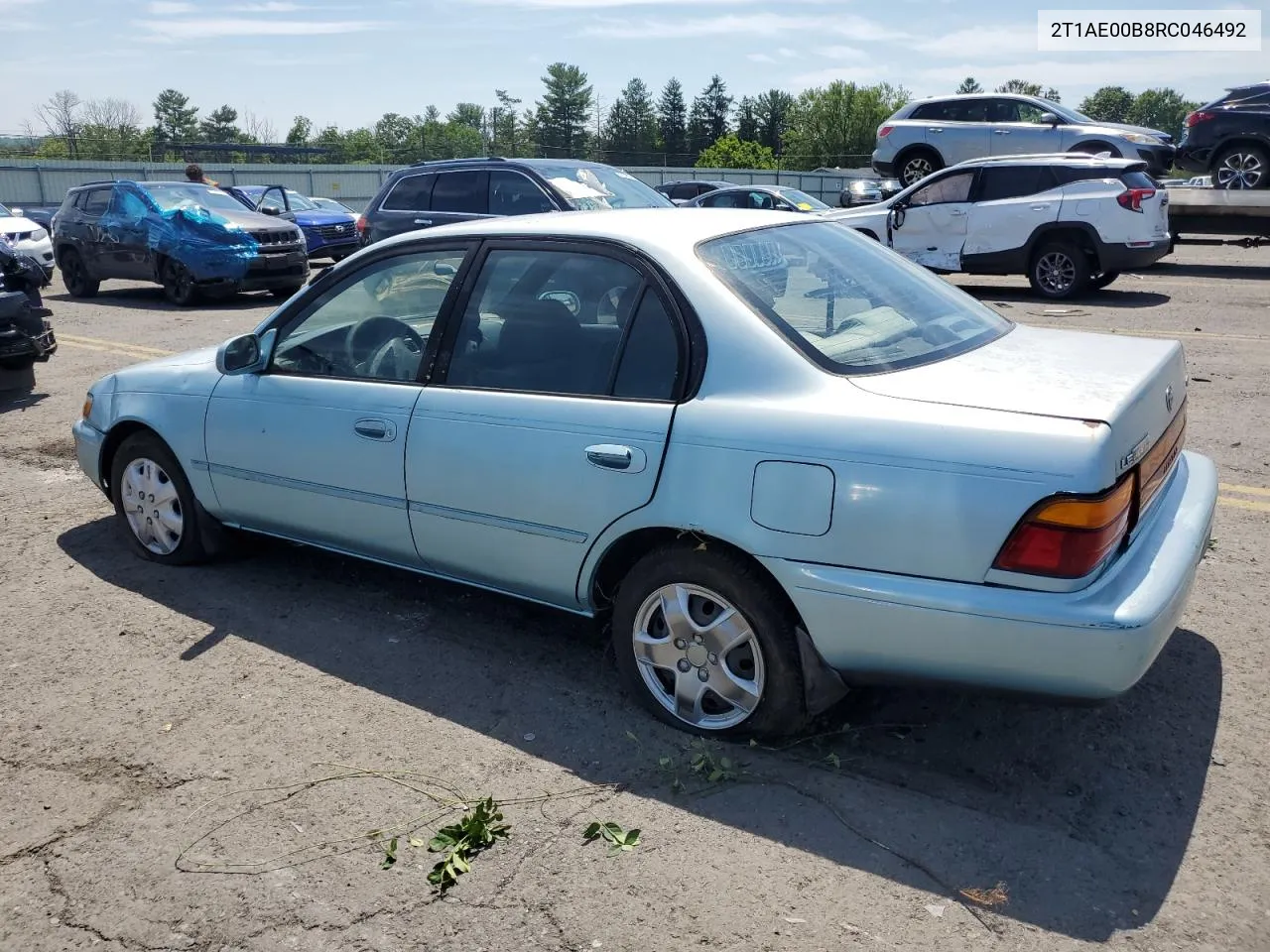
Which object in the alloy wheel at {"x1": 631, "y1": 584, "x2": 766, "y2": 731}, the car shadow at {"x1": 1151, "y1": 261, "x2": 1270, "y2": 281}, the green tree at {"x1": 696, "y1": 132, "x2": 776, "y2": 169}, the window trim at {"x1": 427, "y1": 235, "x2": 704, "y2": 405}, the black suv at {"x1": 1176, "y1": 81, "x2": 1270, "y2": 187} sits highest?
the green tree at {"x1": 696, "y1": 132, "x2": 776, "y2": 169}

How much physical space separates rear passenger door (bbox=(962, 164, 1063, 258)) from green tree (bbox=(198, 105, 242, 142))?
106056 millimetres

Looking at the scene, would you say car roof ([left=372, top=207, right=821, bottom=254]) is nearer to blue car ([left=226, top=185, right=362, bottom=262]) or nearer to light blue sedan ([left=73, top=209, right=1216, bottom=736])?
light blue sedan ([left=73, top=209, right=1216, bottom=736])

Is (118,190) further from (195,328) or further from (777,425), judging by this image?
(777,425)

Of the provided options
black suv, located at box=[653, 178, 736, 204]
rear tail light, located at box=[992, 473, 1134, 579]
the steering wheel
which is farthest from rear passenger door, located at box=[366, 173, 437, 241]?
black suv, located at box=[653, 178, 736, 204]

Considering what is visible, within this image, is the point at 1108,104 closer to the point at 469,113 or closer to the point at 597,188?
the point at 469,113

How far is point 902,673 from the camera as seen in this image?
3.13 m

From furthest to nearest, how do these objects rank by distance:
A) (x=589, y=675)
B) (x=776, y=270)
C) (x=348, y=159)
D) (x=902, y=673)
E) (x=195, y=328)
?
(x=348, y=159), (x=195, y=328), (x=589, y=675), (x=776, y=270), (x=902, y=673)

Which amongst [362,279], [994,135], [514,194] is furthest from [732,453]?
[994,135]

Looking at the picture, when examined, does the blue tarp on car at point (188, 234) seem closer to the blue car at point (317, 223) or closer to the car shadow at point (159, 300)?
the car shadow at point (159, 300)

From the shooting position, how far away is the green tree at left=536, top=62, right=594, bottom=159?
112938mm

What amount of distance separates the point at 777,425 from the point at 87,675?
278 centimetres

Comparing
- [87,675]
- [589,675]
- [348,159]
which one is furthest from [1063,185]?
[348,159]

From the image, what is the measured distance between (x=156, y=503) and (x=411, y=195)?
27.4ft

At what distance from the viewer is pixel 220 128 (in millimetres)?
116375
